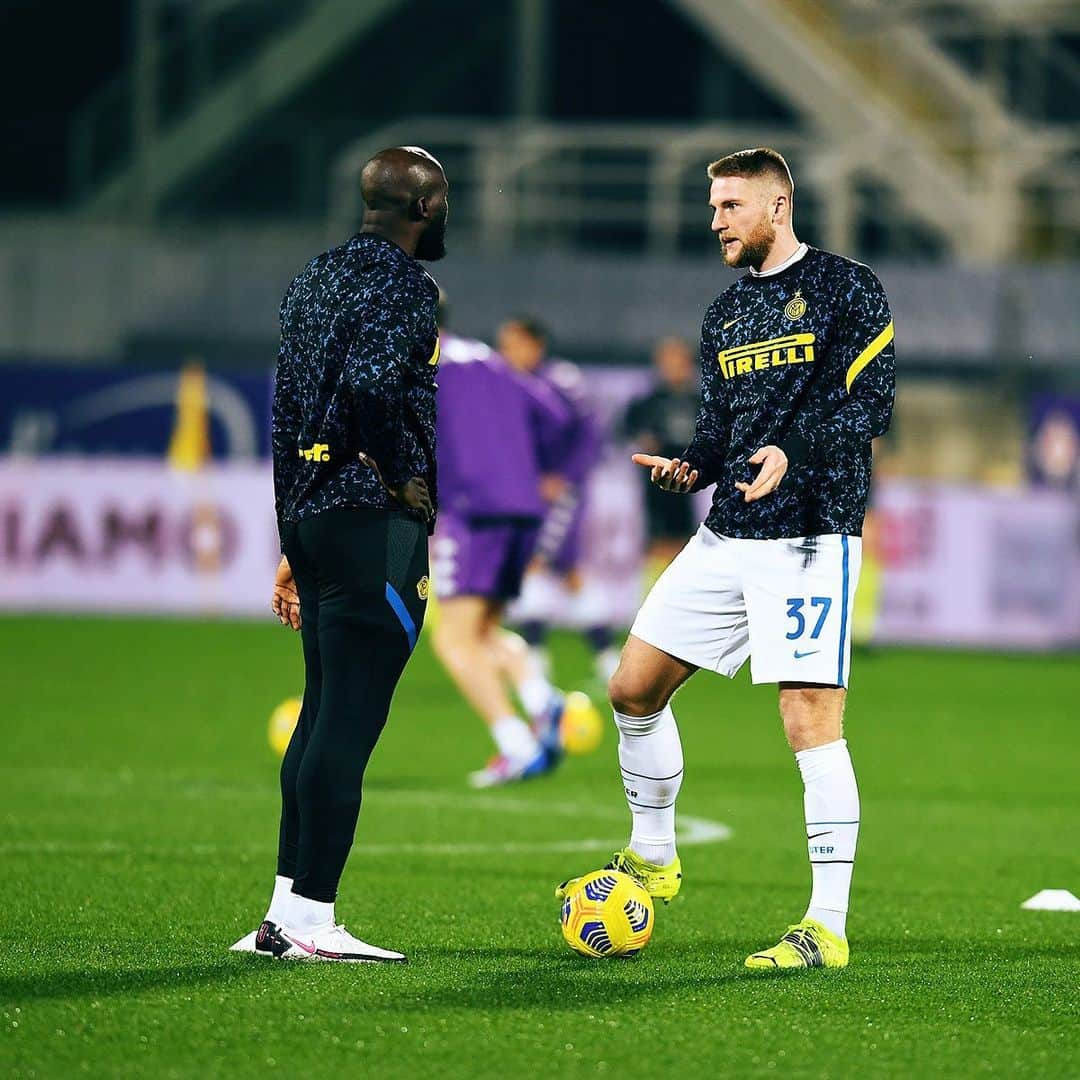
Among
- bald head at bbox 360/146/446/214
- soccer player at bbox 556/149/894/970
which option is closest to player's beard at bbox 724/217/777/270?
soccer player at bbox 556/149/894/970

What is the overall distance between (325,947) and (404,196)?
1.97m

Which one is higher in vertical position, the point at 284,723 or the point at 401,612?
the point at 401,612

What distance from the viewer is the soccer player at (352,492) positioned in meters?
6.00

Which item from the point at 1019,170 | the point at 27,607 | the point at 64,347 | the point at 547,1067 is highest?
the point at 1019,170

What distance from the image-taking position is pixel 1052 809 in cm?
1048

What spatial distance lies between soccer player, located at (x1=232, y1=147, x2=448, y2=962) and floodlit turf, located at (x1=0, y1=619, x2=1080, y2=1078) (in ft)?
0.96

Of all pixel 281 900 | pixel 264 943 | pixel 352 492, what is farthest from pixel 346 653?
pixel 264 943

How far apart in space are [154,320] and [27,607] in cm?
606

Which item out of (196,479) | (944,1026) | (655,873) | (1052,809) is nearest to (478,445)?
(1052,809)

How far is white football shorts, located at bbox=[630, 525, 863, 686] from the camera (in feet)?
20.7

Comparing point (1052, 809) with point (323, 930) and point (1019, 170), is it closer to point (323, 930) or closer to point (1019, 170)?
point (323, 930)

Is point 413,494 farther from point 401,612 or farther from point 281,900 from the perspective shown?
point 281,900

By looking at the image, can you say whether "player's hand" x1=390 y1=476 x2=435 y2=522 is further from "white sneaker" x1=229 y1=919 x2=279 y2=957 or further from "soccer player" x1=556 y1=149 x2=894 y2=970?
"white sneaker" x1=229 y1=919 x2=279 y2=957

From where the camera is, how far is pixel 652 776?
671cm
